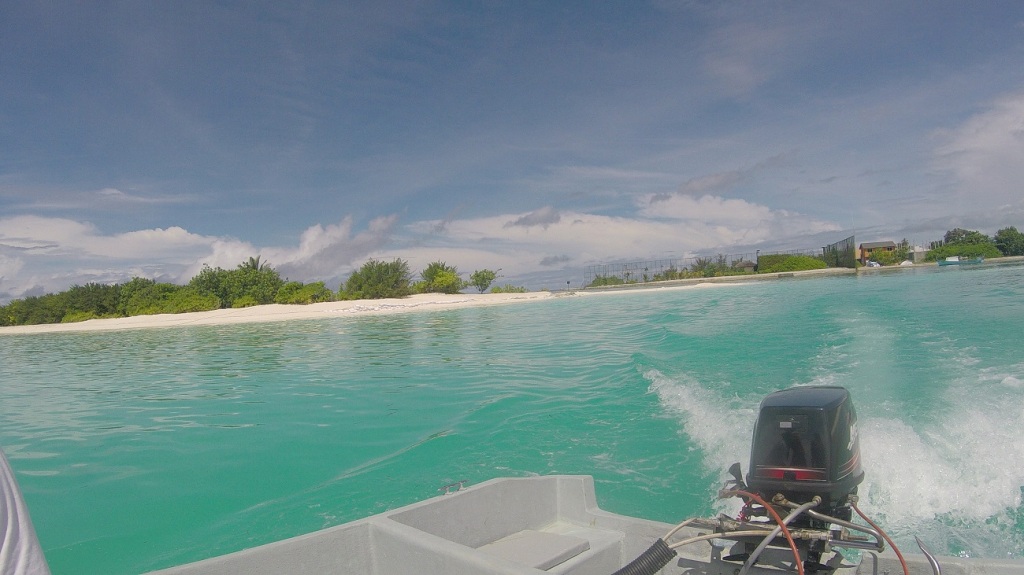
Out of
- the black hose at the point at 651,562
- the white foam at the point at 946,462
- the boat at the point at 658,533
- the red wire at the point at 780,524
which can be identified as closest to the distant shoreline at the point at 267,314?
the white foam at the point at 946,462

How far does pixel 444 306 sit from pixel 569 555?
3523 centimetres

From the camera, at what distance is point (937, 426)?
612 cm

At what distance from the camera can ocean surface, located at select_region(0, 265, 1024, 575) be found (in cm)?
492

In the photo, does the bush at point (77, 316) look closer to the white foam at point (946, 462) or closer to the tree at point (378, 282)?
the tree at point (378, 282)

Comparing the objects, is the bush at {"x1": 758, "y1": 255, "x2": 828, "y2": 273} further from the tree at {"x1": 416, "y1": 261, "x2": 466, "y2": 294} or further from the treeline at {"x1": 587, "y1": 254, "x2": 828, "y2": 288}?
the tree at {"x1": 416, "y1": 261, "x2": 466, "y2": 294}

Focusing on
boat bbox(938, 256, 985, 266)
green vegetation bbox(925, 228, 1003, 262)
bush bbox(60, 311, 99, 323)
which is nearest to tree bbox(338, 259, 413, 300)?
bush bbox(60, 311, 99, 323)

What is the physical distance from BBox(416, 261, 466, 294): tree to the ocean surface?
109 ft

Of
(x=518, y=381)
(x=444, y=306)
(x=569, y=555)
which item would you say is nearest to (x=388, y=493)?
(x=569, y=555)

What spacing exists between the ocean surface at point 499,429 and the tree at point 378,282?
91.4 ft

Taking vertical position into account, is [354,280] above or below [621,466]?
above

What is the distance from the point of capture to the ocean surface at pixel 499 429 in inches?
194

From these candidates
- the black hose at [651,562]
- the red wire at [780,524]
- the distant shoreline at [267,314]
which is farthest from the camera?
the distant shoreline at [267,314]

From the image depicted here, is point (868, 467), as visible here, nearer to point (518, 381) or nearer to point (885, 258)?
point (518, 381)

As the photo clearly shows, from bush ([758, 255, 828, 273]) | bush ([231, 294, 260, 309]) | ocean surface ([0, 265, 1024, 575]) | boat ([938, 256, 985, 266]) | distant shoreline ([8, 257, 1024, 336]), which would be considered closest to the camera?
ocean surface ([0, 265, 1024, 575])
